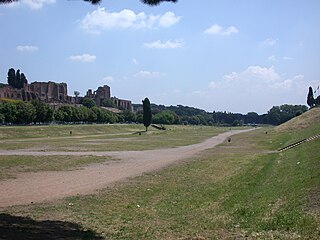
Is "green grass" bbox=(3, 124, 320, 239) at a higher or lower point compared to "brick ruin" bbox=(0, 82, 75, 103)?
lower

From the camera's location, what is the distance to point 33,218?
1050 cm

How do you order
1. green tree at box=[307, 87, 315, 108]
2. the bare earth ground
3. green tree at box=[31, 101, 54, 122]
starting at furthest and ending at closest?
green tree at box=[307, 87, 315, 108]
green tree at box=[31, 101, 54, 122]
the bare earth ground

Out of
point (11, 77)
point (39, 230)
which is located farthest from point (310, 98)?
point (39, 230)

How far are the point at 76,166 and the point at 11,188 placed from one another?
9202 millimetres

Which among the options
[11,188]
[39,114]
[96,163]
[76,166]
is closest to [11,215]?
[11,188]

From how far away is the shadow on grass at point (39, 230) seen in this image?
803 centimetres

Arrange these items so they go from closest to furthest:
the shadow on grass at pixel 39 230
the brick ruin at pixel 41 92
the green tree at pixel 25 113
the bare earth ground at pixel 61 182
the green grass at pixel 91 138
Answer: the shadow on grass at pixel 39 230 < the bare earth ground at pixel 61 182 < the green grass at pixel 91 138 < the green tree at pixel 25 113 < the brick ruin at pixel 41 92

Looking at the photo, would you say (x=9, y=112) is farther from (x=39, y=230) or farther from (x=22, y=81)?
(x=39, y=230)

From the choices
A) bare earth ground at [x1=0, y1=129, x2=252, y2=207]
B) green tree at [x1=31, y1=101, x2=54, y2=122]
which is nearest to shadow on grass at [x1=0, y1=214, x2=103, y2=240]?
bare earth ground at [x1=0, y1=129, x2=252, y2=207]

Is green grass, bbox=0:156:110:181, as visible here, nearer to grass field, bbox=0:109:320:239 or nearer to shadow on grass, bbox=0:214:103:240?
grass field, bbox=0:109:320:239

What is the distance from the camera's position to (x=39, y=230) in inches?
345

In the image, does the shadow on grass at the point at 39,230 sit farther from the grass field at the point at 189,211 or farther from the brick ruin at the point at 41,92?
the brick ruin at the point at 41,92

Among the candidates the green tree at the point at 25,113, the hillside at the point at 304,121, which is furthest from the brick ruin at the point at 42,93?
the hillside at the point at 304,121

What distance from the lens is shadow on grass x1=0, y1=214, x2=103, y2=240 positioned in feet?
26.4
